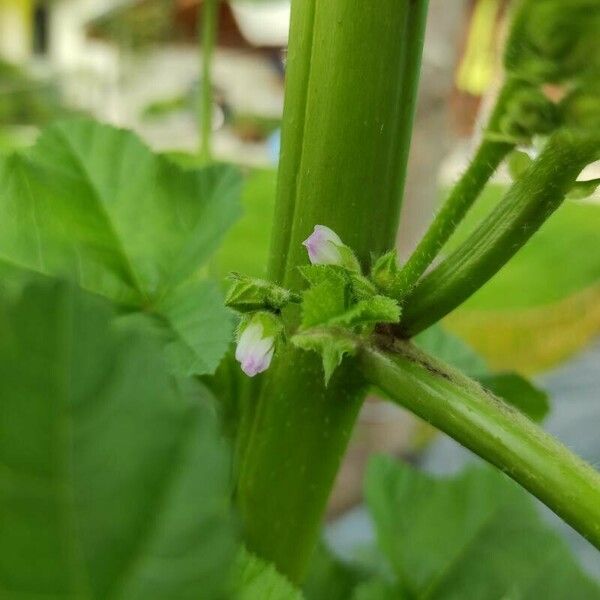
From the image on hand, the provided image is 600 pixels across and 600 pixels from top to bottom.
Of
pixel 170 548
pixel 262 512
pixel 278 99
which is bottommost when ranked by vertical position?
pixel 278 99

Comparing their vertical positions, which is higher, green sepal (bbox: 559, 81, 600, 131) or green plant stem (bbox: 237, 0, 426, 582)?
green sepal (bbox: 559, 81, 600, 131)

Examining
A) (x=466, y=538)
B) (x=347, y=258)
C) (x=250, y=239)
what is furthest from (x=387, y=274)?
(x=250, y=239)

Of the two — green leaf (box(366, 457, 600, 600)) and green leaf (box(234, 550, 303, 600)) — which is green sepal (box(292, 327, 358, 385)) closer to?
green leaf (box(234, 550, 303, 600))

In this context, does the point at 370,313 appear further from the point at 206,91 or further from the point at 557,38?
the point at 206,91

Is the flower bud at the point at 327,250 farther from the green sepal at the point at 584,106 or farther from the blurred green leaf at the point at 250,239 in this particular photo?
the blurred green leaf at the point at 250,239

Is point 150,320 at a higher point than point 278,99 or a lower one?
higher

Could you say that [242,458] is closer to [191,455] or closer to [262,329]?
[262,329]

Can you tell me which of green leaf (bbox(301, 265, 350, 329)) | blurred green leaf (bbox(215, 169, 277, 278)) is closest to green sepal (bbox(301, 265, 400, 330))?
green leaf (bbox(301, 265, 350, 329))

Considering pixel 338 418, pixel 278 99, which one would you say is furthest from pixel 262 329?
pixel 278 99
